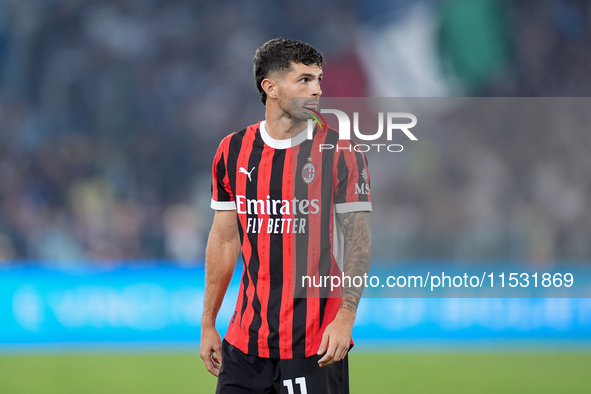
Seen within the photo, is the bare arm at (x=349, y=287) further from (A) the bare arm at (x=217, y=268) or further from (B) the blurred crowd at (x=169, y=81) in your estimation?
(B) the blurred crowd at (x=169, y=81)

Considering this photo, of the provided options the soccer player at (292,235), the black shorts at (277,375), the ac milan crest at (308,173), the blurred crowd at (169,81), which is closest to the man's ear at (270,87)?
the soccer player at (292,235)

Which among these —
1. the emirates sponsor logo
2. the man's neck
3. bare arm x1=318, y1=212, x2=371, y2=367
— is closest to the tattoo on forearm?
bare arm x1=318, y1=212, x2=371, y2=367

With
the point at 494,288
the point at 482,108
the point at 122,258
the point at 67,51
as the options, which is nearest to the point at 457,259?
the point at 494,288

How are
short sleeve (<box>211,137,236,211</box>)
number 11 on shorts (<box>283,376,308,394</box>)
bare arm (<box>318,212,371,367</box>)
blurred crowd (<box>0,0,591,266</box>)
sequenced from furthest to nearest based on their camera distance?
blurred crowd (<box>0,0,591,266</box>)
short sleeve (<box>211,137,236,211</box>)
number 11 on shorts (<box>283,376,308,394</box>)
bare arm (<box>318,212,371,367</box>)

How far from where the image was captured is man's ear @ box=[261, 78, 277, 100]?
274cm

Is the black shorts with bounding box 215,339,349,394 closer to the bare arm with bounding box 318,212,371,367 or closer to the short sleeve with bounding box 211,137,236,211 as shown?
the bare arm with bounding box 318,212,371,367

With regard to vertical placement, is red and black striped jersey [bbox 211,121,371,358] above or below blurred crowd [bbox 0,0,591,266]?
below

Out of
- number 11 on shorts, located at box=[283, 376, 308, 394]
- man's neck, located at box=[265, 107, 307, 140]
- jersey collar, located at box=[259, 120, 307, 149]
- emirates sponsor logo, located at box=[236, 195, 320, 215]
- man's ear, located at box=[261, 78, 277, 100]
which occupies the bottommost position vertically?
number 11 on shorts, located at box=[283, 376, 308, 394]

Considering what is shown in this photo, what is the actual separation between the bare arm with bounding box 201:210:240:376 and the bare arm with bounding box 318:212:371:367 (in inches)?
18.2

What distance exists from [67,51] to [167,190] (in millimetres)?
2955

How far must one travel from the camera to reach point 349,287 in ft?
A: 8.32

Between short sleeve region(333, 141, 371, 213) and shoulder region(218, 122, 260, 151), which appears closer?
short sleeve region(333, 141, 371, 213)

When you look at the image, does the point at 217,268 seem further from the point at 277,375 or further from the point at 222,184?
the point at 277,375

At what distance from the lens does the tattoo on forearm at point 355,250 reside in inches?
99.3
